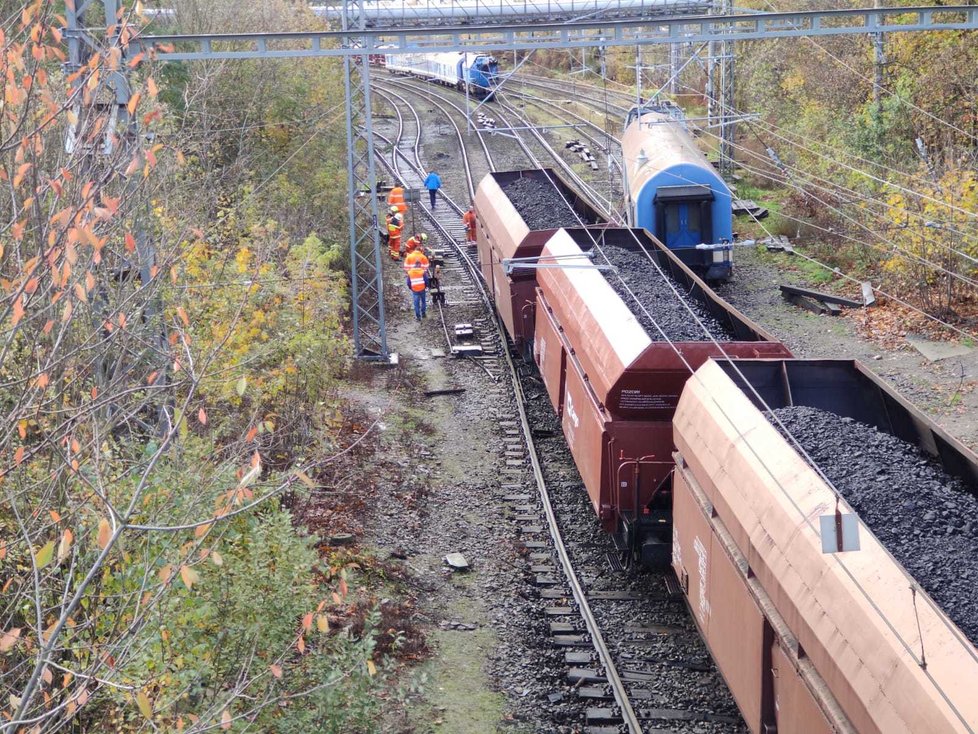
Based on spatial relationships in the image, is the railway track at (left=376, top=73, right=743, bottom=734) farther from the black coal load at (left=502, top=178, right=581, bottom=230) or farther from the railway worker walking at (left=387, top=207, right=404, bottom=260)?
the railway worker walking at (left=387, top=207, right=404, bottom=260)

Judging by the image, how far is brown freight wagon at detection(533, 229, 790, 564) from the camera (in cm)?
1082

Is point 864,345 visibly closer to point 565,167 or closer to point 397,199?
point 397,199

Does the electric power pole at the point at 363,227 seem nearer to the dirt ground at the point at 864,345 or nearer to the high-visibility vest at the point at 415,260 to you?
the high-visibility vest at the point at 415,260

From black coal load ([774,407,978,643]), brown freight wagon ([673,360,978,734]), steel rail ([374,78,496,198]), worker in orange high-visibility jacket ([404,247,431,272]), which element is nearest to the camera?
brown freight wagon ([673,360,978,734])

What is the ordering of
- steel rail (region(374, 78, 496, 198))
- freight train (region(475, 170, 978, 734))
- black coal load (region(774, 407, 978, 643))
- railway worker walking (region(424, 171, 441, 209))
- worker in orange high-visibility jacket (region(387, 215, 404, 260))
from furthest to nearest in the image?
steel rail (region(374, 78, 496, 198)) → railway worker walking (region(424, 171, 441, 209)) → worker in orange high-visibility jacket (region(387, 215, 404, 260)) → black coal load (region(774, 407, 978, 643)) → freight train (region(475, 170, 978, 734))

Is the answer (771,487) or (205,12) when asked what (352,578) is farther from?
(205,12)

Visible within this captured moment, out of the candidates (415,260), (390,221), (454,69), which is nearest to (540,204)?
(415,260)

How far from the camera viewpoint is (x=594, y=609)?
1161 centimetres

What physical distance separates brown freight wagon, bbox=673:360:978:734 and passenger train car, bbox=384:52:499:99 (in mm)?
30937

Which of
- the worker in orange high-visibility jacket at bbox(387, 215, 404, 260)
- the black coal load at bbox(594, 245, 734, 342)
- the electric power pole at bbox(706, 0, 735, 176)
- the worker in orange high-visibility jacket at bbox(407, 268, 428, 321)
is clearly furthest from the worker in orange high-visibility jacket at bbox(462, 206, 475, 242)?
the black coal load at bbox(594, 245, 734, 342)

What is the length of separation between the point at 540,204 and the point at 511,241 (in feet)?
8.65

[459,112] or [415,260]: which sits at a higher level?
[459,112]

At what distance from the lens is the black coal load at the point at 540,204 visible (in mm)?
19891

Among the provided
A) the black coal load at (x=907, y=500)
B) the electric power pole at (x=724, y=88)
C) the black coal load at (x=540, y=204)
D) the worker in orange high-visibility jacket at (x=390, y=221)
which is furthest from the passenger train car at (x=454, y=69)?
the black coal load at (x=907, y=500)
